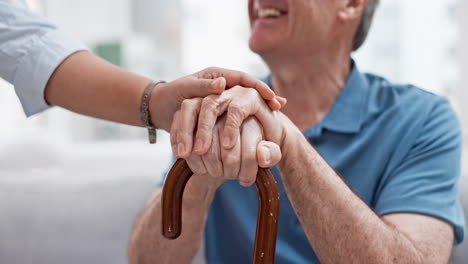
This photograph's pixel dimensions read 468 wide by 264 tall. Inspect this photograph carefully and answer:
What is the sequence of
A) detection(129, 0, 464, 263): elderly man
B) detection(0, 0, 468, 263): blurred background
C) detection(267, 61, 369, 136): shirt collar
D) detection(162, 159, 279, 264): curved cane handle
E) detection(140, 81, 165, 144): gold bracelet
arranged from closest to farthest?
detection(162, 159, 279, 264): curved cane handle, detection(129, 0, 464, 263): elderly man, detection(140, 81, 165, 144): gold bracelet, detection(267, 61, 369, 136): shirt collar, detection(0, 0, 468, 263): blurred background

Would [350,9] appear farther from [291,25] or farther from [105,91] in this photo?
[105,91]

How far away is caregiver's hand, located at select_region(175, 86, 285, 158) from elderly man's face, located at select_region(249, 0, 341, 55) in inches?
15.0

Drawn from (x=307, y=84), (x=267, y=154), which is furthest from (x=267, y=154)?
(x=307, y=84)

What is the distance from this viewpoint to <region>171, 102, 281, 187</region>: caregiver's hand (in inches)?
30.1

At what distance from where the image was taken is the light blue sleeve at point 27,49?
91 centimetres

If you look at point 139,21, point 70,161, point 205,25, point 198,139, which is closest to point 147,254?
point 198,139

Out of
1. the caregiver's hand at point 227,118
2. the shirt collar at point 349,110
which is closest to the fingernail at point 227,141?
the caregiver's hand at point 227,118

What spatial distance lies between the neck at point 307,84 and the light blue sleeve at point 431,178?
233mm

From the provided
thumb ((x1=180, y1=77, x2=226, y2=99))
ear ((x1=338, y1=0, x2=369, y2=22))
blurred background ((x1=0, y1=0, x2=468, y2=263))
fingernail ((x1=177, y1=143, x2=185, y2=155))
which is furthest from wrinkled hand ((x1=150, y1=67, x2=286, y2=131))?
blurred background ((x1=0, y1=0, x2=468, y2=263))

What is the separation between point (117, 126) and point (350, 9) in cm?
263

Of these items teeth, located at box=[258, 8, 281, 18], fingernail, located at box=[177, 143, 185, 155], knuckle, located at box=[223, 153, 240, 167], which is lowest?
Answer: knuckle, located at box=[223, 153, 240, 167]

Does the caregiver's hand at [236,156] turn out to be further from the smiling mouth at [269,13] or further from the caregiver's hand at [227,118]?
the smiling mouth at [269,13]

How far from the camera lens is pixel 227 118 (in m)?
0.79

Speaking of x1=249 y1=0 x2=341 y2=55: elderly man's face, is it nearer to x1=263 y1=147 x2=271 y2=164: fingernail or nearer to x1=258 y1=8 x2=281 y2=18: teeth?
x1=258 y1=8 x2=281 y2=18: teeth
